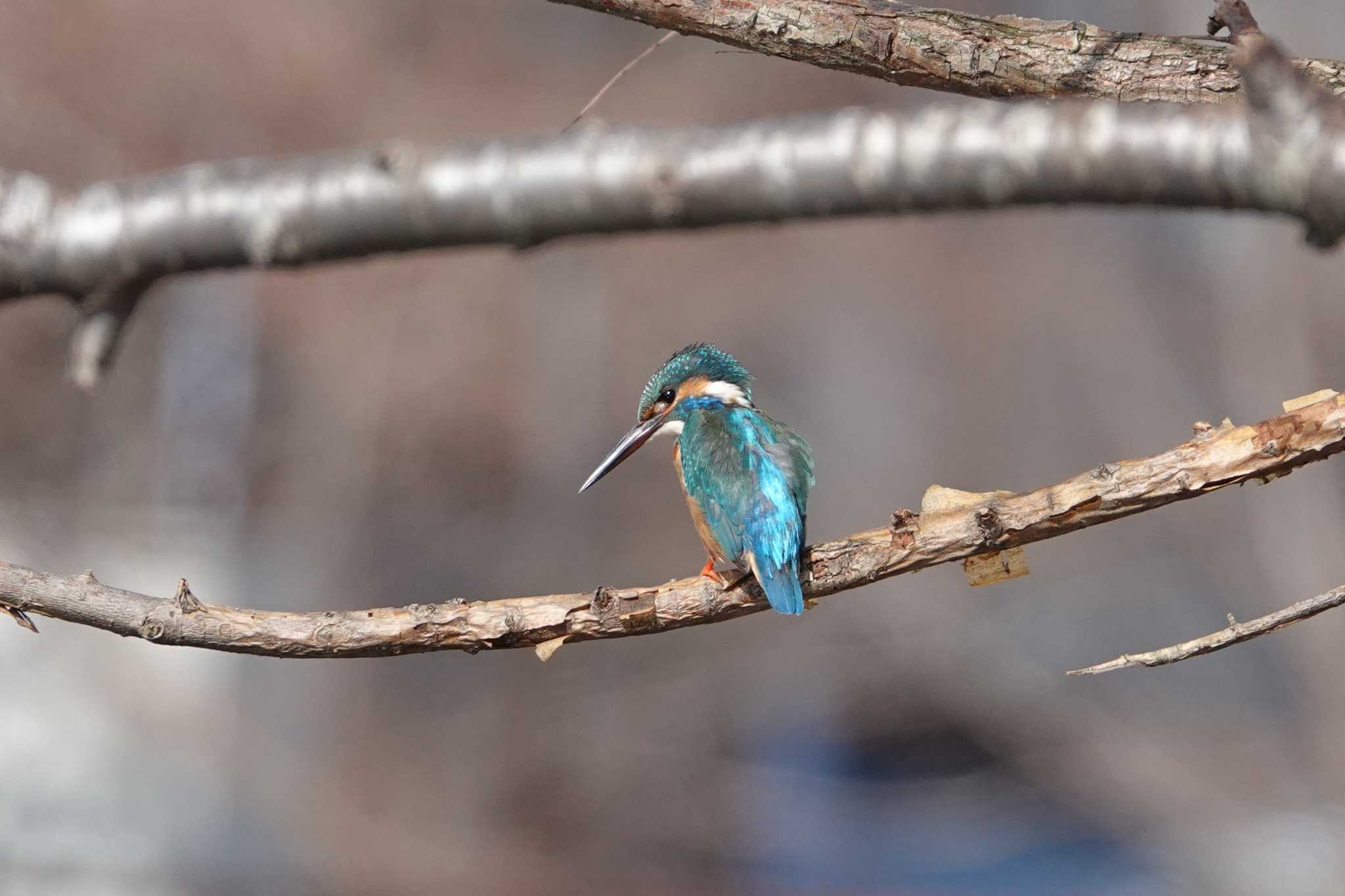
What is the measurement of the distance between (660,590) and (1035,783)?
9.91ft

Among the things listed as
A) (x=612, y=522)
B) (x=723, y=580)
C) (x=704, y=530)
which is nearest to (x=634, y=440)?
(x=704, y=530)

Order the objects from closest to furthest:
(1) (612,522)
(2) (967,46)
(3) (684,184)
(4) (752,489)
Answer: (3) (684,184) < (2) (967,46) < (4) (752,489) < (1) (612,522)

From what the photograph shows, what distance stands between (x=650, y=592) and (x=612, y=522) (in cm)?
290

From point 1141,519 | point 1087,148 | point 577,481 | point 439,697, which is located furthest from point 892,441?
point 1087,148

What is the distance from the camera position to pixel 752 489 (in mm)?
1497

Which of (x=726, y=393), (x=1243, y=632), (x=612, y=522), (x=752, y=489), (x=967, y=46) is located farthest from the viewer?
(x=612, y=522)

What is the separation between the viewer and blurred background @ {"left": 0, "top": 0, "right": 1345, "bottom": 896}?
3590mm

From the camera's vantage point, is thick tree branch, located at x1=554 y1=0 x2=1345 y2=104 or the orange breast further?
the orange breast

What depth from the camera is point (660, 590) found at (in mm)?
1281

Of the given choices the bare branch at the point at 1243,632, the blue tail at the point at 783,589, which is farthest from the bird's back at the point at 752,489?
the bare branch at the point at 1243,632

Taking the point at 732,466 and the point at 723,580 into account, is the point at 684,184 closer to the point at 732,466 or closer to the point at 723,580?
the point at 723,580

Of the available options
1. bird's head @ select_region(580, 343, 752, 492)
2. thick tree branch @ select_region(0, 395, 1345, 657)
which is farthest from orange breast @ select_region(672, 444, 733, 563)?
thick tree branch @ select_region(0, 395, 1345, 657)

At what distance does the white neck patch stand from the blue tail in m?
0.44

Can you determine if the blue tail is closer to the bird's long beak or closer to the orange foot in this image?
the orange foot
